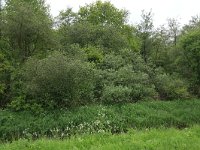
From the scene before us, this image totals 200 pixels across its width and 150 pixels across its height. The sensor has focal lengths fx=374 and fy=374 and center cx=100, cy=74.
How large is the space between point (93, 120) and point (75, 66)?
371 cm

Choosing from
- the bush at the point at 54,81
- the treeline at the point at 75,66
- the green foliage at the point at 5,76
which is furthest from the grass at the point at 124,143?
the green foliage at the point at 5,76

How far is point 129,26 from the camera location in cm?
4397

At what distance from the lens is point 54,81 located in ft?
76.5

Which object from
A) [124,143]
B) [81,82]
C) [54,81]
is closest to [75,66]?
[81,82]

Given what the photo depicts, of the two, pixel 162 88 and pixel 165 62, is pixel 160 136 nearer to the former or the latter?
pixel 162 88

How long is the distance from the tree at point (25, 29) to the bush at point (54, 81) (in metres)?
3.23

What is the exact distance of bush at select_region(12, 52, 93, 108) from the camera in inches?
916

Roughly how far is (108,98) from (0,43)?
8.74 m

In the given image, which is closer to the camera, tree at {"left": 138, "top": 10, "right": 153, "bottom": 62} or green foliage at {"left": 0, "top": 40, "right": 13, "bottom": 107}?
green foliage at {"left": 0, "top": 40, "right": 13, "bottom": 107}

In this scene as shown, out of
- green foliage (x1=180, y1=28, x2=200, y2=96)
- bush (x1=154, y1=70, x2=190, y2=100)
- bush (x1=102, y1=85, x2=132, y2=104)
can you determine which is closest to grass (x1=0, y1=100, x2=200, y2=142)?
bush (x1=102, y1=85, x2=132, y2=104)

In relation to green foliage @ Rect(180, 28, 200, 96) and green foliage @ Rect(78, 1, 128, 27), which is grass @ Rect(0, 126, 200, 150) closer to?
green foliage @ Rect(180, 28, 200, 96)

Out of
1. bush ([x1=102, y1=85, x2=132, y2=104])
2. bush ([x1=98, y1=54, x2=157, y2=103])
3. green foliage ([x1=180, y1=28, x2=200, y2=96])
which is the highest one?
green foliage ([x1=180, y1=28, x2=200, y2=96])

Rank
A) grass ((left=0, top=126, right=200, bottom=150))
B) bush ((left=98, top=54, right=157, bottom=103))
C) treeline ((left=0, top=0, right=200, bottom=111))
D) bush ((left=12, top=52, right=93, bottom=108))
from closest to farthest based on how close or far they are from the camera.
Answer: grass ((left=0, top=126, right=200, bottom=150)) < bush ((left=12, top=52, right=93, bottom=108)) < treeline ((left=0, top=0, right=200, bottom=111)) < bush ((left=98, top=54, right=157, bottom=103))

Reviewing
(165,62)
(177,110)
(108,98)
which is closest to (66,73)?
(108,98)
